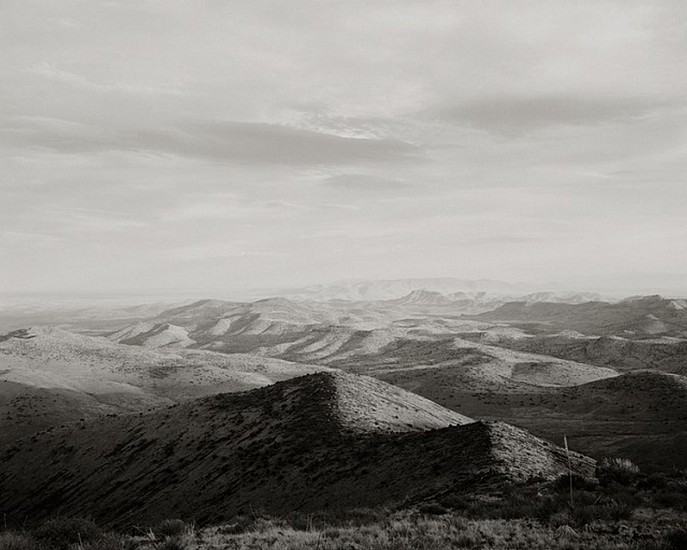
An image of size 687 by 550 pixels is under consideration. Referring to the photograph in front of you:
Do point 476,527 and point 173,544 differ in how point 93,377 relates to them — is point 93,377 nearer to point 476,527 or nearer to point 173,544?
point 173,544

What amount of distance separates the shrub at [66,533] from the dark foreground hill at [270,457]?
699 centimetres

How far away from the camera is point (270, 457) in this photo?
2375cm

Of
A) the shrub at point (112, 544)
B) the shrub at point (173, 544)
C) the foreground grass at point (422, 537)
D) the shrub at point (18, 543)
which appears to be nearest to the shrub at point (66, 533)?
the foreground grass at point (422, 537)

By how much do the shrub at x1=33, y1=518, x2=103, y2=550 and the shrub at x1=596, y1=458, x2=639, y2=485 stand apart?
44.2 feet

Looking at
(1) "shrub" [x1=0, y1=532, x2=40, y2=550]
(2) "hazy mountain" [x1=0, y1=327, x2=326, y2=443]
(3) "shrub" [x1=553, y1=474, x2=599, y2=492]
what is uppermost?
(3) "shrub" [x1=553, y1=474, x2=599, y2=492]

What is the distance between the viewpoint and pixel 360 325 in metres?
179

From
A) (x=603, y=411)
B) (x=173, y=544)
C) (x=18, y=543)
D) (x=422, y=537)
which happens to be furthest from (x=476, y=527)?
(x=603, y=411)

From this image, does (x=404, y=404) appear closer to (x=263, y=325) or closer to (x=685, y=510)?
(x=685, y=510)

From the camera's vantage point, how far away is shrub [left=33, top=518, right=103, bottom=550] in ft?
37.0

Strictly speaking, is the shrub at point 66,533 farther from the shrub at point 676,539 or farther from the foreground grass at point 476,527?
the shrub at point 676,539

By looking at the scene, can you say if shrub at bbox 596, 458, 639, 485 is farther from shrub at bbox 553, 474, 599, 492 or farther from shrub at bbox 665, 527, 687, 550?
shrub at bbox 665, 527, 687, 550

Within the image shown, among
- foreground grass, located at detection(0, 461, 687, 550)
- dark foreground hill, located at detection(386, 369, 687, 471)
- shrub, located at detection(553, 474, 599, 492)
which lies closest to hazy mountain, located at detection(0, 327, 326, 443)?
dark foreground hill, located at detection(386, 369, 687, 471)

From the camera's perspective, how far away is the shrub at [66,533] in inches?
444

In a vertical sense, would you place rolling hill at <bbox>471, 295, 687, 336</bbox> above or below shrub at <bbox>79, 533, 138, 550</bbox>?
below
